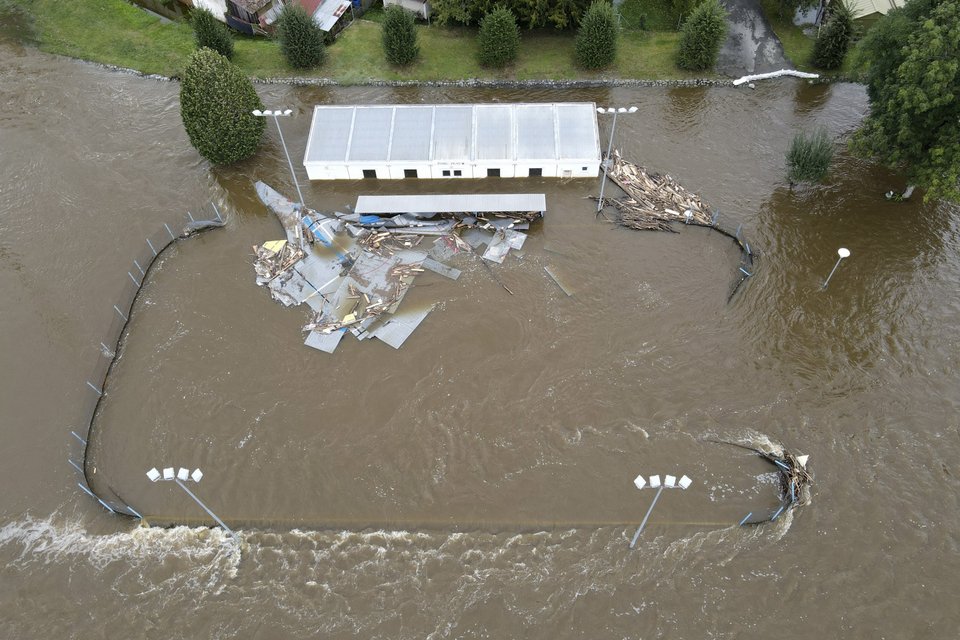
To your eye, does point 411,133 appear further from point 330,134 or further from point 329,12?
point 329,12

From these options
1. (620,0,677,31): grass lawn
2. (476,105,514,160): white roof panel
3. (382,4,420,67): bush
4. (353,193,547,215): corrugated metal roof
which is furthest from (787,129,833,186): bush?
(382,4,420,67): bush

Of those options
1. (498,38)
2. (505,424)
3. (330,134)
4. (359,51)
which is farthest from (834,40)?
(505,424)

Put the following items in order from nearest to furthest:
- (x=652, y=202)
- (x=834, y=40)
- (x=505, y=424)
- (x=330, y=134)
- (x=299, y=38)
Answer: (x=505, y=424)
(x=652, y=202)
(x=330, y=134)
(x=834, y=40)
(x=299, y=38)

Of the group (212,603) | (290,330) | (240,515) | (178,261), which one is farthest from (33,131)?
(212,603)

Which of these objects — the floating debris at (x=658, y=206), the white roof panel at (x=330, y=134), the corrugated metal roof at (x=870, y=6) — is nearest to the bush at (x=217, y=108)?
the white roof panel at (x=330, y=134)

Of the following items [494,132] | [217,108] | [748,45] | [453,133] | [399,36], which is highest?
[748,45]

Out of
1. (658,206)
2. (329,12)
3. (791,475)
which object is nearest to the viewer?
(791,475)

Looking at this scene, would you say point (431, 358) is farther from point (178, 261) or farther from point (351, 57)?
point (351, 57)
